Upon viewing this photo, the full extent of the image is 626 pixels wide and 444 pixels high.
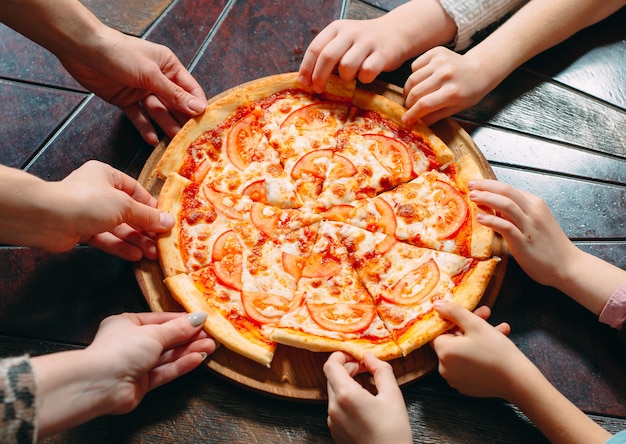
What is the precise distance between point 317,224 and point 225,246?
42cm

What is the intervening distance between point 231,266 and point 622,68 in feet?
7.32

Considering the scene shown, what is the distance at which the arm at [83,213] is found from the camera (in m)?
1.75

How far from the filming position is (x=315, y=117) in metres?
2.46

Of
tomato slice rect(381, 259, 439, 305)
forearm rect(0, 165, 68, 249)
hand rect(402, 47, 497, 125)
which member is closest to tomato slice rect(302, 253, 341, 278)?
tomato slice rect(381, 259, 439, 305)

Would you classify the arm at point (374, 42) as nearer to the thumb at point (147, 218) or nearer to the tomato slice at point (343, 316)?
the thumb at point (147, 218)

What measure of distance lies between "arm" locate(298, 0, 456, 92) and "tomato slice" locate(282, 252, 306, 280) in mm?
788

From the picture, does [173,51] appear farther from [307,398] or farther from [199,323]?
[307,398]

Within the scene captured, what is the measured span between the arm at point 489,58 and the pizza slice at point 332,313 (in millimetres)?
719

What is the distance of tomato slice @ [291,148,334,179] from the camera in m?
2.38

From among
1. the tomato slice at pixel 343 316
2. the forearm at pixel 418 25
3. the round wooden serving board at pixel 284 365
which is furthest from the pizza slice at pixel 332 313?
the forearm at pixel 418 25

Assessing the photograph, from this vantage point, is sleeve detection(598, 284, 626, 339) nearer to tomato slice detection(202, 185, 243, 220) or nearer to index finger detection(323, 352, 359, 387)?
index finger detection(323, 352, 359, 387)

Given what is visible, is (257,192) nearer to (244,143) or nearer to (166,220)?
(244,143)

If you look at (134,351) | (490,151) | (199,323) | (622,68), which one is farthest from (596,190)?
(134,351)

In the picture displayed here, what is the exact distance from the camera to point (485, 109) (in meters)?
2.58
